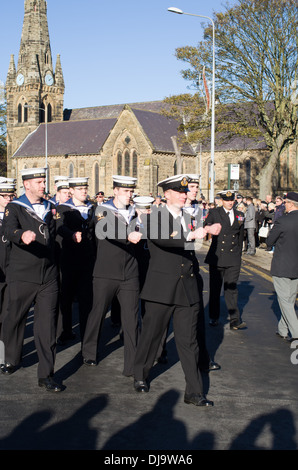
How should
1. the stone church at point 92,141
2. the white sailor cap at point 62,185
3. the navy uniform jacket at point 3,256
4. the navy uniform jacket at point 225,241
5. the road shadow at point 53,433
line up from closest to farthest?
the road shadow at point 53,433
the navy uniform jacket at point 3,256
the white sailor cap at point 62,185
the navy uniform jacket at point 225,241
the stone church at point 92,141

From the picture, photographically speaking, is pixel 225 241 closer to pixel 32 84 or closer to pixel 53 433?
pixel 53 433

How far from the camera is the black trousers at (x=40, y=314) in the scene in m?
6.40

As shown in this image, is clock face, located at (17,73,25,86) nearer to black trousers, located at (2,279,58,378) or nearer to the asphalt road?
the asphalt road

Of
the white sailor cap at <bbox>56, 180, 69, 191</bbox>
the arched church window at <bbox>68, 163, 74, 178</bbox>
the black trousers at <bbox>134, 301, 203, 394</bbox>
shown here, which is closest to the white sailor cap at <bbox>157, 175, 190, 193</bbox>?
the black trousers at <bbox>134, 301, 203, 394</bbox>

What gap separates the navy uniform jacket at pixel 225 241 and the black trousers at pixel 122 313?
2.66 metres

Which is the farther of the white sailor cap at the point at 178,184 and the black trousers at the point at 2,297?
the black trousers at the point at 2,297

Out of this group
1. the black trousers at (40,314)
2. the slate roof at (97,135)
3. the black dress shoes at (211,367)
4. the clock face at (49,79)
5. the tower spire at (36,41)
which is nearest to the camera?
the black trousers at (40,314)

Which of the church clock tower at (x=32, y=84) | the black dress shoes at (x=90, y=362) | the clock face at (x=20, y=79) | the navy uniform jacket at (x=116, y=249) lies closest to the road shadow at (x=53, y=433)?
the black dress shoes at (x=90, y=362)

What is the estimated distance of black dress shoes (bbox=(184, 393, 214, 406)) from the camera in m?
5.79

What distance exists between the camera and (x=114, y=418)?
5434mm

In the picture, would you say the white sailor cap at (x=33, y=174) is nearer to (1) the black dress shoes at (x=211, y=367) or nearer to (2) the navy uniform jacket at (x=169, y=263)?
(2) the navy uniform jacket at (x=169, y=263)

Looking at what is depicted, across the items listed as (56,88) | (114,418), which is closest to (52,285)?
(114,418)
